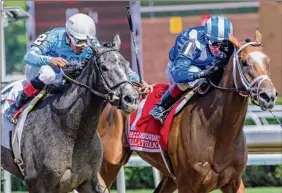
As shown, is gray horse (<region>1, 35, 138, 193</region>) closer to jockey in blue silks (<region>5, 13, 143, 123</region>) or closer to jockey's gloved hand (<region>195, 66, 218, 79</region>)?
jockey in blue silks (<region>5, 13, 143, 123</region>)

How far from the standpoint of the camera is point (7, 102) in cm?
958

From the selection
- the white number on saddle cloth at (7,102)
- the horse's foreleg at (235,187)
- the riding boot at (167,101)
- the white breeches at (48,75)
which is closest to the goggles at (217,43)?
the riding boot at (167,101)

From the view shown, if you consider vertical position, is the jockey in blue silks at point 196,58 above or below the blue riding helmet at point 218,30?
below

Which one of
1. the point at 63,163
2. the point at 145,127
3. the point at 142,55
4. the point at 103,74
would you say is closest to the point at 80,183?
the point at 63,163

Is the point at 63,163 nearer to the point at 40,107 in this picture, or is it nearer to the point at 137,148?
the point at 40,107

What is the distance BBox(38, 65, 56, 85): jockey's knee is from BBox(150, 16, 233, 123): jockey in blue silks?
1.18 meters

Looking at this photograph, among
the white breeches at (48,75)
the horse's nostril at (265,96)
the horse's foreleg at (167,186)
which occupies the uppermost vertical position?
the horse's nostril at (265,96)

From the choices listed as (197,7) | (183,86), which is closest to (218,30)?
(183,86)

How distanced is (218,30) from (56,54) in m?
1.35

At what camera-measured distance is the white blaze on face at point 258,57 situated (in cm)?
874

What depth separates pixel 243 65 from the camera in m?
8.86

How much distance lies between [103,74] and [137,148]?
187 cm

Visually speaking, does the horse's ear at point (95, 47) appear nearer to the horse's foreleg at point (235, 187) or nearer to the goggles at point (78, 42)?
the goggles at point (78, 42)

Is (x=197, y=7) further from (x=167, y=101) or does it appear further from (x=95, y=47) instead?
(x=95, y=47)
